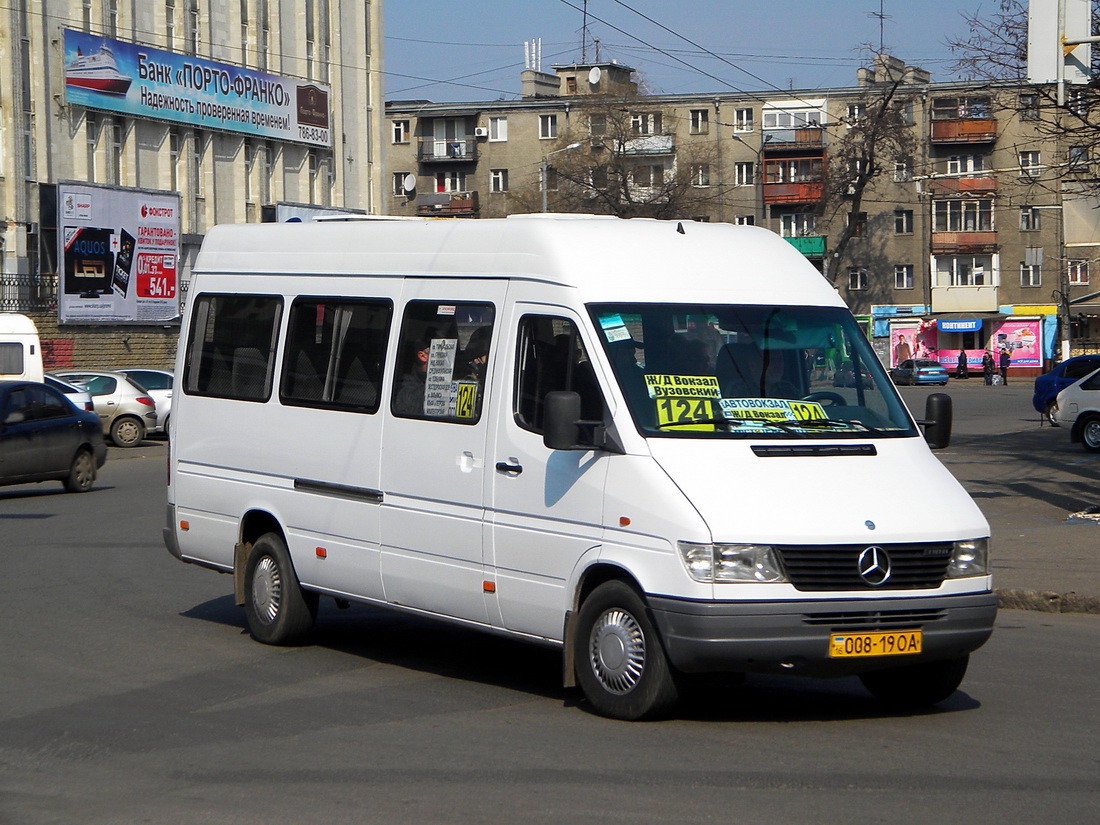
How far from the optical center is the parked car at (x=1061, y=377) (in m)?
35.3

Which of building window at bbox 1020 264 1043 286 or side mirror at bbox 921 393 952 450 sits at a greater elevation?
building window at bbox 1020 264 1043 286

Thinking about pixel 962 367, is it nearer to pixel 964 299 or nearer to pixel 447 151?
pixel 964 299

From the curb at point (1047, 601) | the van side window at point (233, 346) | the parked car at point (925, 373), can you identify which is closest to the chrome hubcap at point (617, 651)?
the van side window at point (233, 346)

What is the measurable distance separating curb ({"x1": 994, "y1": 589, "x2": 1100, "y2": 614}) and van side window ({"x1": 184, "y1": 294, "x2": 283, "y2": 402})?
18.1 ft

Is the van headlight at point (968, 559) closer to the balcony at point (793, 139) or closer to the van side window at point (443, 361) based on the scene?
the van side window at point (443, 361)

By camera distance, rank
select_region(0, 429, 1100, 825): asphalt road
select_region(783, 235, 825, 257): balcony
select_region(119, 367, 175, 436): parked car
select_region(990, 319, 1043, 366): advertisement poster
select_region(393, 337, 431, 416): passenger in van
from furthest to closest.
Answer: select_region(783, 235, 825, 257): balcony < select_region(990, 319, 1043, 366): advertisement poster < select_region(119, 367, 175, 436): parked car < select_region(393, 337, 431, 416): passenger in van < select_region(0, 429, 1100, 825): asphalt road

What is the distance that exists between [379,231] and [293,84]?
50.3 m

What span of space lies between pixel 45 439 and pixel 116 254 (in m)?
26.8

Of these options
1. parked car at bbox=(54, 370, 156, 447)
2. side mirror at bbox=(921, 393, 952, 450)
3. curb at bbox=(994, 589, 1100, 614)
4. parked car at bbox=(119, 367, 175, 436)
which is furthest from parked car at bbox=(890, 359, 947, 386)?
side mirror at bbox=(921, 393, 952, 450)

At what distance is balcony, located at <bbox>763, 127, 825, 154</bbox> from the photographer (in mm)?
85750

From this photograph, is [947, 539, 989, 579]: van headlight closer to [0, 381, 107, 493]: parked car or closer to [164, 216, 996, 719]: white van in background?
[164, 216, 996, 719]: white van in background

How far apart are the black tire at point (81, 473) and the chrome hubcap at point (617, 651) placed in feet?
52.2

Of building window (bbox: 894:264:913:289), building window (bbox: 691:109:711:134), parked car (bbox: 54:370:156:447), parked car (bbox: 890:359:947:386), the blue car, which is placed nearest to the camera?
parked car (bbox: 54:370:156:447)

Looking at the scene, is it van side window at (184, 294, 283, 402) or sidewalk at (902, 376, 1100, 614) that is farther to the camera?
sidewalk at (902, 376, 1100, 614)
